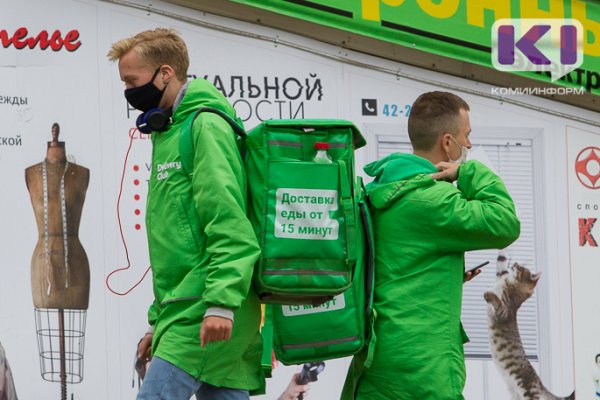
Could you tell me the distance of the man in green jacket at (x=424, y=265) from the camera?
406cm

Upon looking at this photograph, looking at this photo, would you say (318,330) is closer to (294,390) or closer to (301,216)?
(301,216)

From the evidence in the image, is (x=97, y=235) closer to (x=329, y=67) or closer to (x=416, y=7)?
(x=329, y=67)

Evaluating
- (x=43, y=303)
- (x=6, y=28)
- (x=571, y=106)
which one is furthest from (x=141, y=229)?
(x=571, y=106)

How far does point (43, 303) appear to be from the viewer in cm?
562

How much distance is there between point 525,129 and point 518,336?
1.07 meters

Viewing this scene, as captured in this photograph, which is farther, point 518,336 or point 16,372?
point 518,336

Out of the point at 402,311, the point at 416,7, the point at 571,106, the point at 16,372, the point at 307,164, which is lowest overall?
the point at 16,372

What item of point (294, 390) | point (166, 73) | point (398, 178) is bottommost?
point (294, 390)

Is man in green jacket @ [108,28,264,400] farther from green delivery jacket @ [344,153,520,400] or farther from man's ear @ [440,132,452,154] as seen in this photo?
man's ear @ [440,132,452,154]

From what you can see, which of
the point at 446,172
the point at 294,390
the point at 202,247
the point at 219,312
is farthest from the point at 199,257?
the point at 294,390

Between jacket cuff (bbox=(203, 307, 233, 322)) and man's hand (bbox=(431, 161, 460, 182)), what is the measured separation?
1.00m

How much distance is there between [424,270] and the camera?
4.12 metres

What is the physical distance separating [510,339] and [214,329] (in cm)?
305

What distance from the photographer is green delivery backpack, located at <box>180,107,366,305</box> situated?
149 inches
